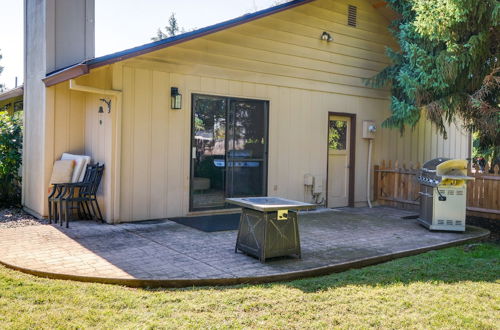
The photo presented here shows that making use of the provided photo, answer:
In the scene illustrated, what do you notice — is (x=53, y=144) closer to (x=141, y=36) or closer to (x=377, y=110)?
(x=377, y=110)

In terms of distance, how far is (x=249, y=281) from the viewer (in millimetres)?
4102

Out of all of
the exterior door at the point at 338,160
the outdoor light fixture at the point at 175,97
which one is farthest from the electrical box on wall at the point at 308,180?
the outdoor light fixture at the point at 175,97

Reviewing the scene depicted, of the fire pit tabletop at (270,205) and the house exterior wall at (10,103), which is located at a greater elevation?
the house exterior wall at (10,103)

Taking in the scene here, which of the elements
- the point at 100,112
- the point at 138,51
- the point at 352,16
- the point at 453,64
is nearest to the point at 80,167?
the point at 100,112

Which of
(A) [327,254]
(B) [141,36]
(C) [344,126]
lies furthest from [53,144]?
(B) [141,36]

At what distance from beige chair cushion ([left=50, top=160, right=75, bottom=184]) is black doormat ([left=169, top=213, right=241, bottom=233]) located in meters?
1.79

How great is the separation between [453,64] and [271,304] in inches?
221

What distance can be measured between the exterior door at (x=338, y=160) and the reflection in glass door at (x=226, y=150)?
72.0 inches

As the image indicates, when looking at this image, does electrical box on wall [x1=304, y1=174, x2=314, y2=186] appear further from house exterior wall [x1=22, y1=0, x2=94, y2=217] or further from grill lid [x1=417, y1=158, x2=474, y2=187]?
house exterior wall [x1=22, y1=0, x2=94, y2=217]

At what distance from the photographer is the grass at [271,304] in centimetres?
315

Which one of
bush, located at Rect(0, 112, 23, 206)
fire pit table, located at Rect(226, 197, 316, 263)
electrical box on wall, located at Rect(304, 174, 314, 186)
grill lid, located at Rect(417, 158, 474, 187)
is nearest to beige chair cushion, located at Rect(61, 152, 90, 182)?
bush, located at Rect(0, 112, 23, 206)

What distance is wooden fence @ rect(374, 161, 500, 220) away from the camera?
→ 320 inches

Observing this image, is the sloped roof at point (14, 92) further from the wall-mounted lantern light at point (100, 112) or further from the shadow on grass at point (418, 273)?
the shadow on grass at point (418, 273)

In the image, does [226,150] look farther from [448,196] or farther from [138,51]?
[448,196]
